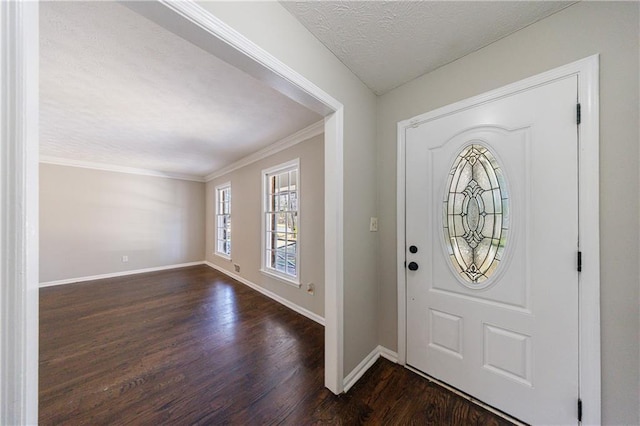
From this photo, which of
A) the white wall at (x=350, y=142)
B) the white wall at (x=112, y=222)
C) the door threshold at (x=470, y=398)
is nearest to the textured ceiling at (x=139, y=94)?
the white wall at (x=350, y=142)

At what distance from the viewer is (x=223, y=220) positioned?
551 centimetres

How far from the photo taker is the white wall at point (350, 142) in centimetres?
118

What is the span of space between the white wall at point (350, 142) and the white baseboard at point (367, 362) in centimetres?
5

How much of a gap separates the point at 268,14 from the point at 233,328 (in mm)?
2923

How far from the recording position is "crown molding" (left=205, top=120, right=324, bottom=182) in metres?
2.82

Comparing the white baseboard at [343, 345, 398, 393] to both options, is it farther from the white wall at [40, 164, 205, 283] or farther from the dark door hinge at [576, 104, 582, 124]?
the white wall at [40, 164, 205, 283]

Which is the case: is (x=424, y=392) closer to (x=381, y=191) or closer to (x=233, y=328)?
(x=381, y=191)

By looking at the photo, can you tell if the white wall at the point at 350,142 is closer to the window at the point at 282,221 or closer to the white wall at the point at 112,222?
the window at the point at 282,221

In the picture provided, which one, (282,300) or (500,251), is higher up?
(500,251)

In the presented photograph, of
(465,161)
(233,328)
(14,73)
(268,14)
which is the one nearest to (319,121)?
(268,14)

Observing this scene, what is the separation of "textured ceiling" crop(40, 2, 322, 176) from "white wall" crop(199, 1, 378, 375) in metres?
0.67

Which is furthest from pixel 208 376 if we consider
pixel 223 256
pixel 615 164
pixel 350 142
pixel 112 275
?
pixel 112 275

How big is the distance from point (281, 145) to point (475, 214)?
2.72 metres

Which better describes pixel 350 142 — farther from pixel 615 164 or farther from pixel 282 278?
pixel 282 278
